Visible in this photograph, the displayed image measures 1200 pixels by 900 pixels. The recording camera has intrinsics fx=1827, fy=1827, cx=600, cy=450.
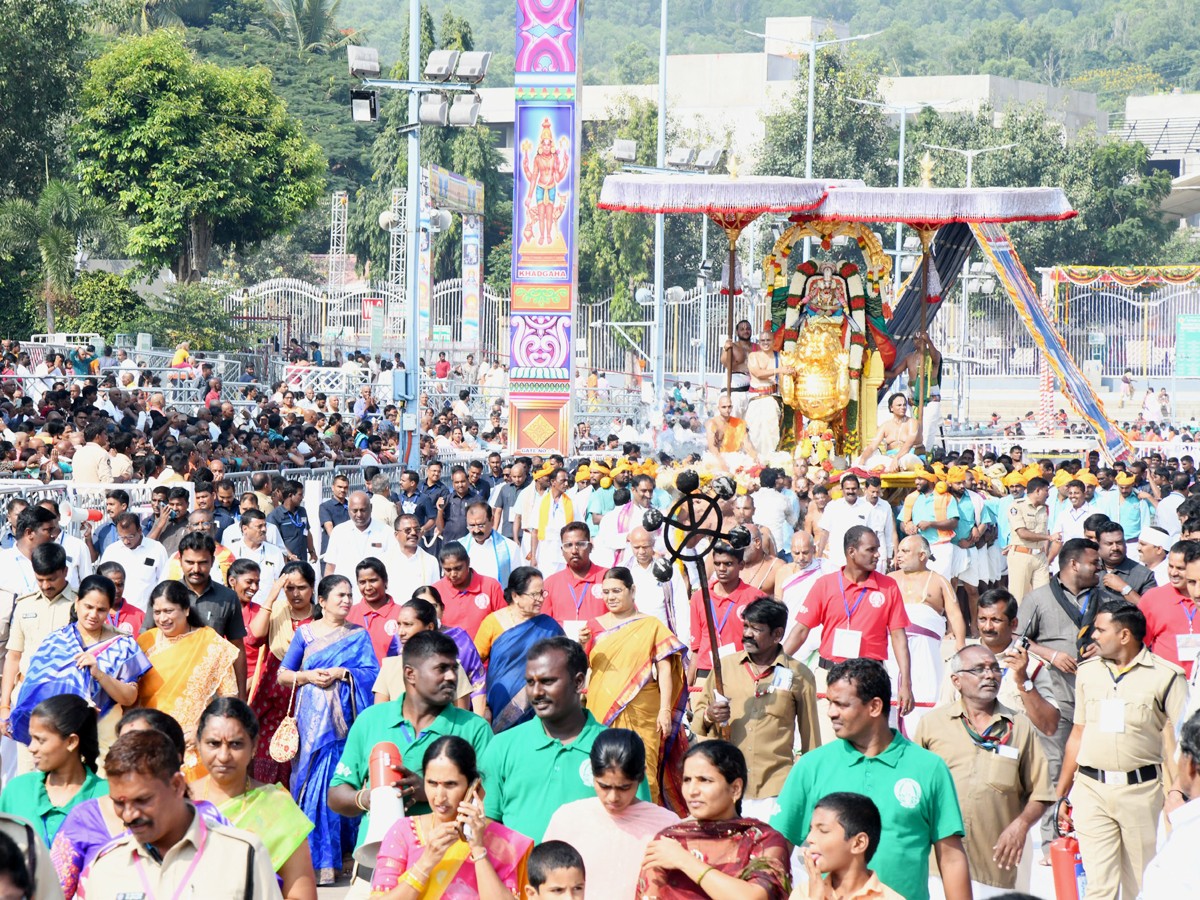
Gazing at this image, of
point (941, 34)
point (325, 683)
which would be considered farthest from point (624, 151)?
point (941, 34)

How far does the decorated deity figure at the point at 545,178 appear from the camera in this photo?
24516 millimetres

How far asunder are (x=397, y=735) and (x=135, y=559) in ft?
18.0

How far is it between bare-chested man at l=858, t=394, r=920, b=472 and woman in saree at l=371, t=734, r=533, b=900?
13943mm

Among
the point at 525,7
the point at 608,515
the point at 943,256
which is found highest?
the point at 525,7

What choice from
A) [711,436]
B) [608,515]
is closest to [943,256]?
[711,436]

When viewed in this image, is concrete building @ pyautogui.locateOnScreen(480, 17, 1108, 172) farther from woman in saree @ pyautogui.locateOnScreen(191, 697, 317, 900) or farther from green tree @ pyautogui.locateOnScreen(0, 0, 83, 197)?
woman in saree @ pyautogui.locateOnScreen(191, 697, 317, 900)

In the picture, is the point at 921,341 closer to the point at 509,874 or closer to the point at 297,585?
the point at 297,585

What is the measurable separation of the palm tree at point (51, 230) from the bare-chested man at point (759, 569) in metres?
25.0

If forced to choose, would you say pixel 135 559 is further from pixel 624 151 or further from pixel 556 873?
pixel 624 151

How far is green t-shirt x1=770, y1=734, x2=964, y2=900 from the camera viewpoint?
5602mm

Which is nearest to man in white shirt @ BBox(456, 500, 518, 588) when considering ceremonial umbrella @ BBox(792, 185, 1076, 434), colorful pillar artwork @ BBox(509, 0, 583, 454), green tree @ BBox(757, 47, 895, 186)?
ceremonial umbrella @ BBox(792, 185, 1076, 434)

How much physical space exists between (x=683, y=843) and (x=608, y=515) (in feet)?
31.9

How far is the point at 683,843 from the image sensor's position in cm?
514

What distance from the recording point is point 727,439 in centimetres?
1959
